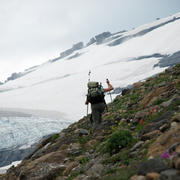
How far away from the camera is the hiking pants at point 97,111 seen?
38.3 feet

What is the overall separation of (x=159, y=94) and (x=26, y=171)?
633 centimetres

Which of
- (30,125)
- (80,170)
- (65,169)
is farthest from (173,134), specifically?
(30,125)

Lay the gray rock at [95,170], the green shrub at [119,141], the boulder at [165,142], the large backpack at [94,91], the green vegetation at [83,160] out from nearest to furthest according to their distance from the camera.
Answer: the boulder at [165,142] < the gray rock at [95,170] < the green shrub at [119,141] < the green vegetation at [83,160] < the large backpack at [94,91]

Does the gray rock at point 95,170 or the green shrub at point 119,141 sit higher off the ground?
the green shrub at point 119,141

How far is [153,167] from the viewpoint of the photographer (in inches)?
159

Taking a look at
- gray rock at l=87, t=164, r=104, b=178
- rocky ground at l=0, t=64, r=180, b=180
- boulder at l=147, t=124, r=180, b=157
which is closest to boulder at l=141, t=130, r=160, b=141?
rocky ground at l=0, t=64, r=180, b=180

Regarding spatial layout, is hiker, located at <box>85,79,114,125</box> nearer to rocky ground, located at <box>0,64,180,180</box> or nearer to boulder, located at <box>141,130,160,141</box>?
rocky ground, located at <box>0,64,180,180</box>

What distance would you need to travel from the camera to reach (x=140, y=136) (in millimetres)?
7098

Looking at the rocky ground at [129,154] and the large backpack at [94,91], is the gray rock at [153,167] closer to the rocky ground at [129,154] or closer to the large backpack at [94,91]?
the rocky ground at [129,154]

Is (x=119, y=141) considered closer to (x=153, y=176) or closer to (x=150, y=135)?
(x=150, y=135)

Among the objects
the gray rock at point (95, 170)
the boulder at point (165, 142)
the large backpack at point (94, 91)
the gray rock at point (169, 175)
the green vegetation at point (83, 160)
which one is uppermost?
the large backpack at point (94, 91)

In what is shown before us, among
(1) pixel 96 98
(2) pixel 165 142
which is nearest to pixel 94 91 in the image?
(1) pixel 96 98

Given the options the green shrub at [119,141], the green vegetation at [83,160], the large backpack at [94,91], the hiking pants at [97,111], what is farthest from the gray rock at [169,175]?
the hiking pants at [97,111]

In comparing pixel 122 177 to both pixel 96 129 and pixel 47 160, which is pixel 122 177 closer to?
pixel 47 160
